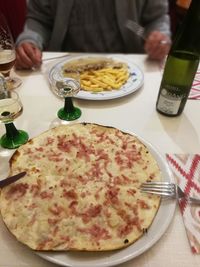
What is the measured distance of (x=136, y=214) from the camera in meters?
0.57

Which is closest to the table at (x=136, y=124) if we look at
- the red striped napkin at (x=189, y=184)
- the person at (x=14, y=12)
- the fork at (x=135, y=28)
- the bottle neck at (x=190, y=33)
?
the red striped napkin at (x=189, y=184)

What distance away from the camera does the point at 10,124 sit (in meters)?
0.77

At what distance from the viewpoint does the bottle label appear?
83 cm

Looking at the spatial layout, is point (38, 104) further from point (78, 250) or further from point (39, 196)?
point (78, 250)

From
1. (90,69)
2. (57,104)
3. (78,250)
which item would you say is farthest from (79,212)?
(90,69)

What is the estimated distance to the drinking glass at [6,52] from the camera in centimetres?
98

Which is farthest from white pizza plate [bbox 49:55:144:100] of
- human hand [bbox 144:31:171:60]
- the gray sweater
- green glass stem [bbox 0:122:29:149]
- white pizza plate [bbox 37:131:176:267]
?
white pizza plate [bbox 37:131:176:267]

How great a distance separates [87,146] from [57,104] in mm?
293

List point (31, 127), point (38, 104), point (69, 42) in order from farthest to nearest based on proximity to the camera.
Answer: point (69, 42) → point (38, 104) → point (31, 127)

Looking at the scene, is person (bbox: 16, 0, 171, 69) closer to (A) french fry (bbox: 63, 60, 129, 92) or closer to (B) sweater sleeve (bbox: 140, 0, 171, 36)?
(B) sweater sleeve (bbox: 140, 0, 171, 36)

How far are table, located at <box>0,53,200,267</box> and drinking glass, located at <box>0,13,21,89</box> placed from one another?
83 millimetres

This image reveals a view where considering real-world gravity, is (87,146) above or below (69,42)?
above

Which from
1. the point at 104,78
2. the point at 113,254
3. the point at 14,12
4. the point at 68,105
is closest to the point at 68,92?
the point at 68,105

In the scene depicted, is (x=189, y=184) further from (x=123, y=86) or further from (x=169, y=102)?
(x=123, y=86)
